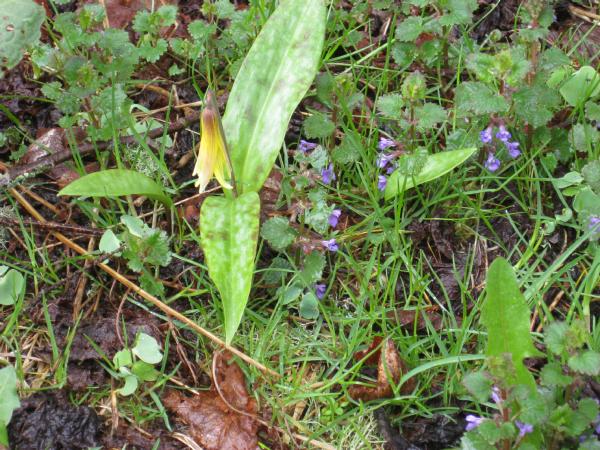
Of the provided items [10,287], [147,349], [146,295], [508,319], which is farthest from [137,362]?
[508,319]

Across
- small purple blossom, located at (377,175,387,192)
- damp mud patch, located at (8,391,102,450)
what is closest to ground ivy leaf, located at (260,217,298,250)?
small purple blossom, located at (377,175,387,192)

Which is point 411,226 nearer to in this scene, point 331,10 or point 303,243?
point 303,243

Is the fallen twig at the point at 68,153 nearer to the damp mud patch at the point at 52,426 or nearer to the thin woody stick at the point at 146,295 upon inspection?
the thin woody stick at the point at 146,295

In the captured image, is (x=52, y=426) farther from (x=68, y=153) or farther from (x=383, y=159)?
(x=383, y=159)

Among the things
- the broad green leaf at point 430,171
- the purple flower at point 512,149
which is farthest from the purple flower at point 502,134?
the broad green leaf at point 430,171

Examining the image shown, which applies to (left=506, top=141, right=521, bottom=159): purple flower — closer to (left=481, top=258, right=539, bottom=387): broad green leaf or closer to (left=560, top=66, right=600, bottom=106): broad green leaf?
(left=560, top=66, right=600, bottom=106): broad green leaf
